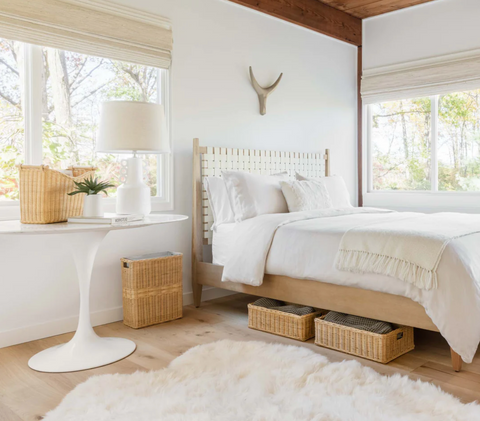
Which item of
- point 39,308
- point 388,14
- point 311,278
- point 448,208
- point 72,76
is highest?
point 388,14

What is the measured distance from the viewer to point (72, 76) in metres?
3.07

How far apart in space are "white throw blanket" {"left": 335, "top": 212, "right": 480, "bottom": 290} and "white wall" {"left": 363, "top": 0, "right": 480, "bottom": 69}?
2606 mm

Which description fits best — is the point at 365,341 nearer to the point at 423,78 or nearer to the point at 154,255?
the point at 154,255

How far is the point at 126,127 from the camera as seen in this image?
2.61m

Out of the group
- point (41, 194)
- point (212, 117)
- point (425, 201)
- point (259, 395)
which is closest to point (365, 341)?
point (259, 395)

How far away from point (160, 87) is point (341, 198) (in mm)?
1771

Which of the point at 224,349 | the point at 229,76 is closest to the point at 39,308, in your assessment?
the point at 224,349

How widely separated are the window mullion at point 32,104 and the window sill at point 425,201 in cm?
360

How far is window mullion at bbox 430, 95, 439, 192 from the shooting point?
480cm

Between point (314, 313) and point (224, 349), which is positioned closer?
point (224, 349)

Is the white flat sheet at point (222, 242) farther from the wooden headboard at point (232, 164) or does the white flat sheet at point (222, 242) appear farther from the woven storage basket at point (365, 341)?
the woven storage basket at point (365, 341)

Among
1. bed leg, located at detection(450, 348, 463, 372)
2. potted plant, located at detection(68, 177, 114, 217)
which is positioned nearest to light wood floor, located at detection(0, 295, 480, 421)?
bed leg, located at detection(450, 348, 463, 372)

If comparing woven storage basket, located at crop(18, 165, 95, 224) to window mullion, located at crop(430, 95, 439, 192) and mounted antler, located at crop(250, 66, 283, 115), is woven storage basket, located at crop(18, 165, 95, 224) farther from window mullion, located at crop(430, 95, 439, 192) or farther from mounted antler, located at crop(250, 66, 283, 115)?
window mullion, located at crop(430, 95, 439, 192)

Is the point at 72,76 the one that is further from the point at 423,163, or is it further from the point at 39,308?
the point at 423,163
